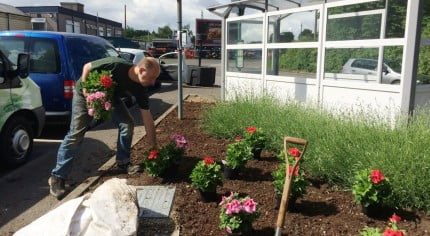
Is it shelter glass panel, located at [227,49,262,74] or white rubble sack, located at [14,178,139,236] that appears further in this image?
shelter glass panel, located at [227,49,262,74]

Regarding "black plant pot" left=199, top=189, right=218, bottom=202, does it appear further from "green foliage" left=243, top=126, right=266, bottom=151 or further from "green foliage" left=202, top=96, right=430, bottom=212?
"green foliage" left=243, top=126, right=266, bottom=151

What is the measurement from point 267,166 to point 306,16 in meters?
4.24

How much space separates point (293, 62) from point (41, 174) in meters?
5.40

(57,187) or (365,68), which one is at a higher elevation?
(365,68)

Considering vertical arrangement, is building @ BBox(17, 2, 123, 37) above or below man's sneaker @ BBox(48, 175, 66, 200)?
above

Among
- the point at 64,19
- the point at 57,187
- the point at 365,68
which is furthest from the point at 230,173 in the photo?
the point at 64,19

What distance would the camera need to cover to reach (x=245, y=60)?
1016cm

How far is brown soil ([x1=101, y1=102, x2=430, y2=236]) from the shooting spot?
3482mm

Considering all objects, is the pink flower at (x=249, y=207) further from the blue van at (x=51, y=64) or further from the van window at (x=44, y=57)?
the van window at (x=44, y=57)

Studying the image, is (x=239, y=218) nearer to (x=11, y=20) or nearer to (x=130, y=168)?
(x=130, y=168)

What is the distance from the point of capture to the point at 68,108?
7648 mm

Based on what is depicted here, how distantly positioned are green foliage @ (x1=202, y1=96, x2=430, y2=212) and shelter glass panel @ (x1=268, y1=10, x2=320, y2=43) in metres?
2.49

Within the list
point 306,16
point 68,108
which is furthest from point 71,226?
point 306,16

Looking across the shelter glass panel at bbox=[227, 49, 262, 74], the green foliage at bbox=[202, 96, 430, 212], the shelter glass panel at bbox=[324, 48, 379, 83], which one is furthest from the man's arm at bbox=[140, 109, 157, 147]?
the shelter glass panel at bbox=[227, 49, 262, 74]
